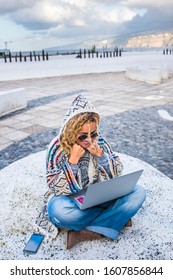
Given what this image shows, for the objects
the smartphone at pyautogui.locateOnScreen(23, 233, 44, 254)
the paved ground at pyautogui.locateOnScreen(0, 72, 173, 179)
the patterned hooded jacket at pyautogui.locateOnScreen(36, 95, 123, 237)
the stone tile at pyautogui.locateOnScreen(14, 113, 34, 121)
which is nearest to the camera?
the patterned hooded jacket at pyautogui.locateOnScreen(36, 95, 123, 237)

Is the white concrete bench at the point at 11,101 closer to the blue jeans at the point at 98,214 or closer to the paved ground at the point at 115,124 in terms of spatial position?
the paved ground at the point at 115,124

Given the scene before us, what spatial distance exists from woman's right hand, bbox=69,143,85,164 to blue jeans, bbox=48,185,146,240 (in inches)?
14.0

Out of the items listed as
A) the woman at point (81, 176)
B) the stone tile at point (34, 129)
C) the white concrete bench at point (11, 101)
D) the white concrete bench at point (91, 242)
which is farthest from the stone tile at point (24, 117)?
the woman at point (81, 176)

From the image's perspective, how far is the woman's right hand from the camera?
2.23m

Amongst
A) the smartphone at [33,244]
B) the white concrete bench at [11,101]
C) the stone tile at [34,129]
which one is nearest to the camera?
the smartphone at [33,244]

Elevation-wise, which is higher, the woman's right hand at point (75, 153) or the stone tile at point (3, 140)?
the woman's right hand at point (75, 153)

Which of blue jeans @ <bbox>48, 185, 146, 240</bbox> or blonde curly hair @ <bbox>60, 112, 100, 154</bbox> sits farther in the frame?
blue jeans @ <bbox>48, 185, 146, 240</bbox>

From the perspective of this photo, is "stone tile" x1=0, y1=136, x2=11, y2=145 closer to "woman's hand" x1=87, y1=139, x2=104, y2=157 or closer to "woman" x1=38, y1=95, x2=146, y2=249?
"woman" x1=38, y1=95, x2=146, y2=249

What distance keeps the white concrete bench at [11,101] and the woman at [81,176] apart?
5.17 meters

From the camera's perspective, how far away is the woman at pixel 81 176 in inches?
86.4

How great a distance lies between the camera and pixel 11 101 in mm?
7664

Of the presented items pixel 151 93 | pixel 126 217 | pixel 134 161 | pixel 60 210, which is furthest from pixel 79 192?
pixel 151 93

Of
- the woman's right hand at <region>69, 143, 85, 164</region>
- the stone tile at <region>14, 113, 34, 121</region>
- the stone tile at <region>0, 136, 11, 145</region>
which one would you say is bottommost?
the stone tile at <region>0, 136, 11, 145</region>

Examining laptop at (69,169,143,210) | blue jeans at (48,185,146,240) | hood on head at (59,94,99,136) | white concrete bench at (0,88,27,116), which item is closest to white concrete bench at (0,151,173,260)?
blue jeans at (48,185,146,240)
